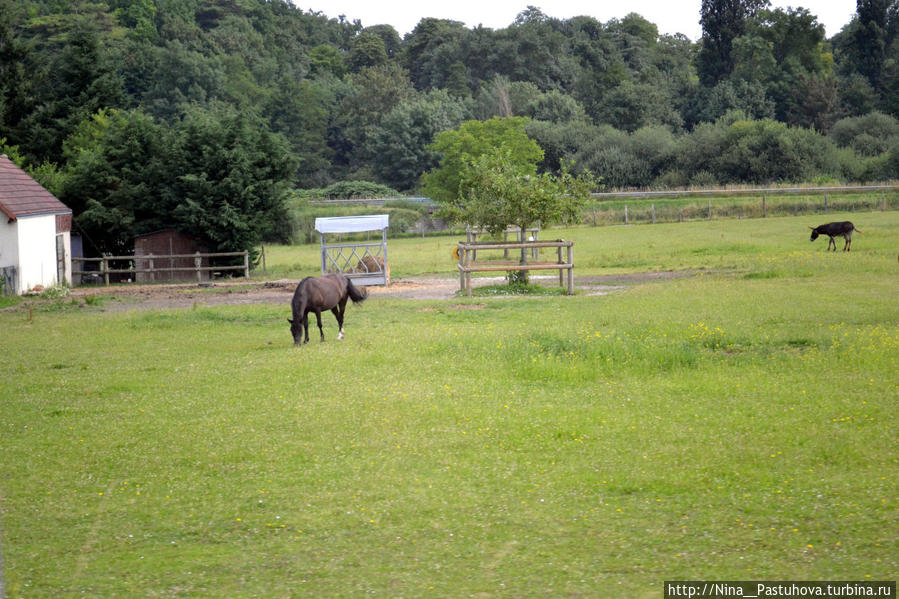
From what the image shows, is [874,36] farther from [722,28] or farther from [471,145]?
[471,145]

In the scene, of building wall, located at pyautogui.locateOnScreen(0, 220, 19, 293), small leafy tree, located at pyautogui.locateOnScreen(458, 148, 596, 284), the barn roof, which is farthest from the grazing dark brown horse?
building wall, located at pyautogui.locateOnScreen(0, 220, 19, 293)

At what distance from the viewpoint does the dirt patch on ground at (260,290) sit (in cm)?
2534

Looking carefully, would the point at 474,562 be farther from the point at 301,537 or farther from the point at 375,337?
the point at 375,337

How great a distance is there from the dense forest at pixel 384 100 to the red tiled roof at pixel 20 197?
3.85 m

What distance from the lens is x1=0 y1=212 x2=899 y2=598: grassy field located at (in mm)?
6590

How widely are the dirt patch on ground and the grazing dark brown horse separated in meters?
6.54

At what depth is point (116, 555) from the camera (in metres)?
6.93

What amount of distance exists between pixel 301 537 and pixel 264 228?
2847 cm

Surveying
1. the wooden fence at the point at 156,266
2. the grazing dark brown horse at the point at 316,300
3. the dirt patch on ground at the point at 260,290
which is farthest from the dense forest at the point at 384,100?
the grazing dark brown horse at the point at 316,300

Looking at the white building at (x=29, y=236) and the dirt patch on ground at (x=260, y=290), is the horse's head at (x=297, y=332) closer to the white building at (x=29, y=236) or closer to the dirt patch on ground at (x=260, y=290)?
the dirt patch on ground at (x=260, y=290)

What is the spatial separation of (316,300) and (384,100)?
8448 centimetres

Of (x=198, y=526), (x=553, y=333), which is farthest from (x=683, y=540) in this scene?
(x=553, y=333)

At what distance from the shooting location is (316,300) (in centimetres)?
1736

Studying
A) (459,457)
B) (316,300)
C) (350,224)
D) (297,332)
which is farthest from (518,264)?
(459,457)
